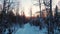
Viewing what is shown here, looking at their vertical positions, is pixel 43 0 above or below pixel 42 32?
above

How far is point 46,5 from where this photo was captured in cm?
1257

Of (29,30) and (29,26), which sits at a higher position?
(29,26)

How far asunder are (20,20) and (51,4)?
2418mm

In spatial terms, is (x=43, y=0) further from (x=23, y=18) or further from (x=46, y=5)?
(x=23, y=18)

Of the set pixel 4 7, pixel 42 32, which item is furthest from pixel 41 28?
pixel 4 7

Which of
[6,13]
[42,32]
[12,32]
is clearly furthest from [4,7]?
[42,32]

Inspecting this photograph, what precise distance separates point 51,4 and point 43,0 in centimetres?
50

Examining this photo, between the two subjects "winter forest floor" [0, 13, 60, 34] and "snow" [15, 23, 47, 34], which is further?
"snow" [15, 23, 47, 34]

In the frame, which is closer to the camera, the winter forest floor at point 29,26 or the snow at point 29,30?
the winter forest floor at point 29,26

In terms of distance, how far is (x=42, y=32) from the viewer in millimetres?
13094

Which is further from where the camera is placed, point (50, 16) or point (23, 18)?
point (23, 18)

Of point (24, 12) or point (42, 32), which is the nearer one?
point (42, 32)

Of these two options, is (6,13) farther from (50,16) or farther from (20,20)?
(50,16)

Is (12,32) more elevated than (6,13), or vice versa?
(6,13)
